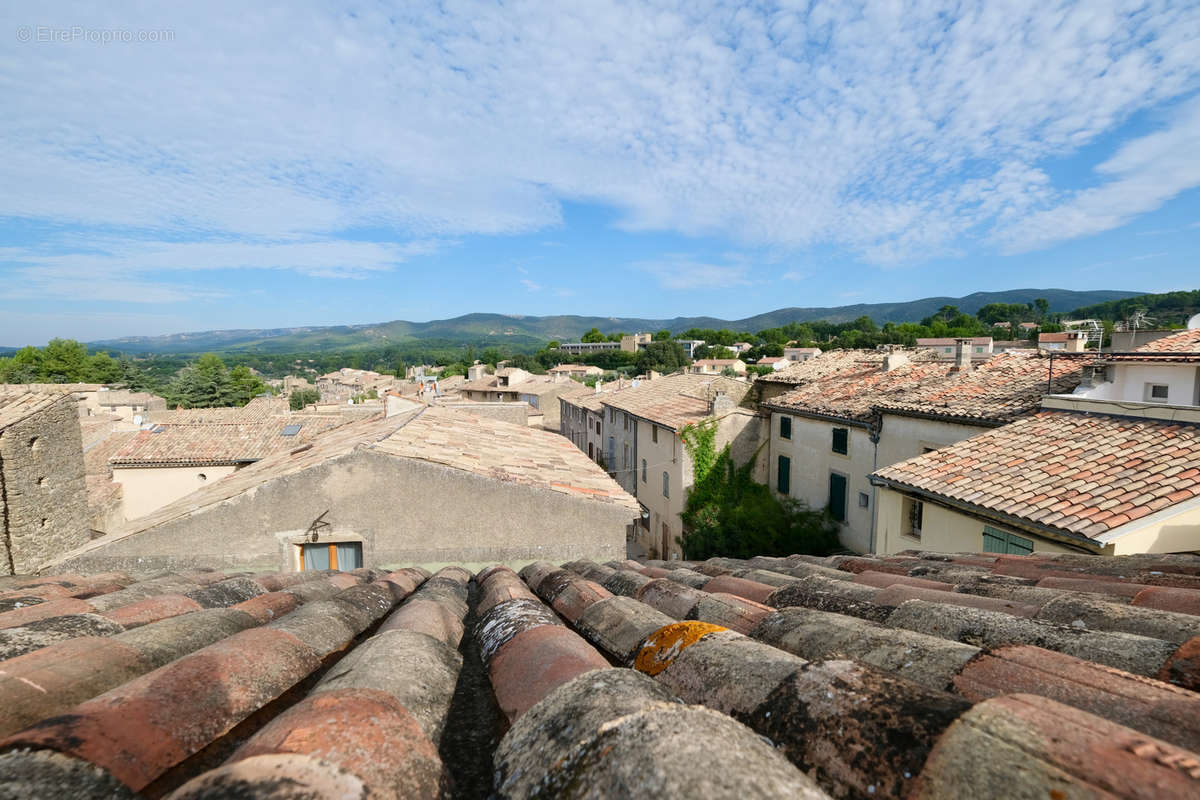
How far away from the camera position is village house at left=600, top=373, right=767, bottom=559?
64.2ft

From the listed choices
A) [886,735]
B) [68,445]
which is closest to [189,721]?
[886,735]

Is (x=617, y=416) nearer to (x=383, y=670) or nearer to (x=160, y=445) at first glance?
(x=160, y=445)

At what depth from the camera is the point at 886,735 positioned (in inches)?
52.0

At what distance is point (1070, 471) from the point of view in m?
8.59

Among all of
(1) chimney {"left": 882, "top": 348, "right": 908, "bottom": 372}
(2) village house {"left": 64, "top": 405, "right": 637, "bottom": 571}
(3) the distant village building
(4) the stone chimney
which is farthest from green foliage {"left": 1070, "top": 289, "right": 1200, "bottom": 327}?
(2) village house {"left": 64, "top": 405, "right": 637, "bottom": 571}

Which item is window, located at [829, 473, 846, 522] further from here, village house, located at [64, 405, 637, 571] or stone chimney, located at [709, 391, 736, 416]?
village house, located at [64, 405, 637, 571]

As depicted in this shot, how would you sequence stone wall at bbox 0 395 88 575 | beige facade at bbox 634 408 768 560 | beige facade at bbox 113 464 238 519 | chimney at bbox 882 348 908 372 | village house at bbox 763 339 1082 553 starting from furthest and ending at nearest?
1. beige facade at bbox 113 464 238 519
2. beige facade at bbox 634 408 768 560
3. chimney at bbox 882 348 908 372
4. village house at bbox 763 339 1082 553
5. stone wall at bbox 0 395 88 575

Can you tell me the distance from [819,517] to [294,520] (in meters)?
14.1

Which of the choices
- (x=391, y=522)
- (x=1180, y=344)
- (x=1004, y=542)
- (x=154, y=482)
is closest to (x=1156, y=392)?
(x=1180, y=344)

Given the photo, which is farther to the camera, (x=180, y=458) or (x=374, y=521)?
(x=180, y=458)

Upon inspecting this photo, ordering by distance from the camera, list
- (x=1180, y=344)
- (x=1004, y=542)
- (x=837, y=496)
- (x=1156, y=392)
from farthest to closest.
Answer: (x=837, y=496)
(x=1180, y=344)
(x=1156, y=392)
(x=1004, y=542)

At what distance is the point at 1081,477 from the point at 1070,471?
260mm

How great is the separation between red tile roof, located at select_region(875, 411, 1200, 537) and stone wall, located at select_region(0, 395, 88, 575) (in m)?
18.0

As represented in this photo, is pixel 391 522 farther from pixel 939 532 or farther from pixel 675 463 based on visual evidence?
pixel 675 463
